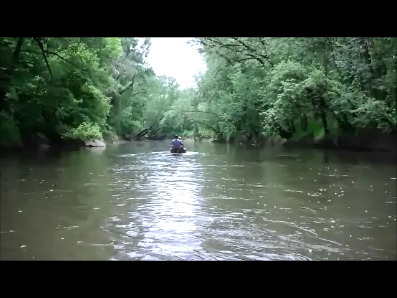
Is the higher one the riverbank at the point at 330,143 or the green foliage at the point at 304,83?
the green foliage at the point at 304,83

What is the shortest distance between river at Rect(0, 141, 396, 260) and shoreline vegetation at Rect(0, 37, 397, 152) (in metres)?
6.03

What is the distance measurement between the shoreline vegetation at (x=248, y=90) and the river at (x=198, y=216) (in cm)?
603

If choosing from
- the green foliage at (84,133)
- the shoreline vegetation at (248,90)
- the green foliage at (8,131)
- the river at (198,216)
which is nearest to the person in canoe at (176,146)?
the shoreline vegetation at (248,90)

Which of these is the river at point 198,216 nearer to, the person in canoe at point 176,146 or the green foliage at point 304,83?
the green foliage at point 304,83

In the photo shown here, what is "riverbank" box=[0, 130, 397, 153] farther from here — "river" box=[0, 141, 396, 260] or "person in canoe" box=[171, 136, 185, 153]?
"river" box=[0, 141, 396, 260]

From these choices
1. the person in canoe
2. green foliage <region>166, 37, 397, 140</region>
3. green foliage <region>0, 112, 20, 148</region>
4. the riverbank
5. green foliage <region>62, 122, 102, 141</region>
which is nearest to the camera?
green foliage <region>166, 37, 397, 140</region>

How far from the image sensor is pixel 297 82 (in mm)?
20047

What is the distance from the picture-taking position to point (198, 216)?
6203mm

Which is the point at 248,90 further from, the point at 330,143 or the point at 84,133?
the point at 84,133

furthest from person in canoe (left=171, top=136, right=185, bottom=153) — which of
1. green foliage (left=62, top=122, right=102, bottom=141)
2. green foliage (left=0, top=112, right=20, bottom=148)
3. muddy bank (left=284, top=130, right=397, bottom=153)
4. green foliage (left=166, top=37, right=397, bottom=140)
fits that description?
green foliage (left=62, top=122, right=102, bottom=141)

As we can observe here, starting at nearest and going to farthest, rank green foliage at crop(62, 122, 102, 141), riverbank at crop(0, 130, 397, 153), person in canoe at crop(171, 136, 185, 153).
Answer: riverbank at crop(0, 130, 397, 153), person in canoe at crop(171, 136, 185, 153), green foliage at crop(62, 122, 102, 141)

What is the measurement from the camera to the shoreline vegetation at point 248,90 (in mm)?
16531

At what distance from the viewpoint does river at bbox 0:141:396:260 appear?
14.7ft
